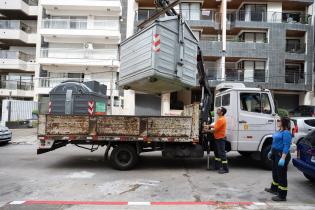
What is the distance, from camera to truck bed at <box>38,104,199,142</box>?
348 inches

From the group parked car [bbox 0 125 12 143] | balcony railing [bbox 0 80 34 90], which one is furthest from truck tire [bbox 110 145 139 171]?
balcony railing [bbox 0 80 34 90]

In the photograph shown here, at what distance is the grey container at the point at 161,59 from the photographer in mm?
8086

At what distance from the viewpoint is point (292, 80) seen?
1153 inches

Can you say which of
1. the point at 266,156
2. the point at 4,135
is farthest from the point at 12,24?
the point at 266,156

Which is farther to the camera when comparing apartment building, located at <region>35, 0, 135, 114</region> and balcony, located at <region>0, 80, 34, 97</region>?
balcony, located at <region>0, 80, 34, 97</region>

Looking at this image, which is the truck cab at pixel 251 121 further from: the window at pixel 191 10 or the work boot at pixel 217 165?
the window at pixel 191 10

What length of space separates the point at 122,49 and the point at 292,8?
2833cm

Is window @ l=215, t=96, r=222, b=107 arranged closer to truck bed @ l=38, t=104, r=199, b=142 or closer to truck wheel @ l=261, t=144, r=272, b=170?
truck bed @ l=38, t=104, r=199, b=142

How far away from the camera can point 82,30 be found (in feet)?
103

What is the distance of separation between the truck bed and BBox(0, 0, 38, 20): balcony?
97.7ft

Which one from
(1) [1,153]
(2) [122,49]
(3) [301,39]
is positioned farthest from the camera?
(3) [301,39]

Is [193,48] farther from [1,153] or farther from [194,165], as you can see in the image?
[1,153]

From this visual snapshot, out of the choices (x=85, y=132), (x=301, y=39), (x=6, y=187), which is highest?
(x=301, y=39)

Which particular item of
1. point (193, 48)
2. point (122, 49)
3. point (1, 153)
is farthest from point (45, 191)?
point (1, 153)
